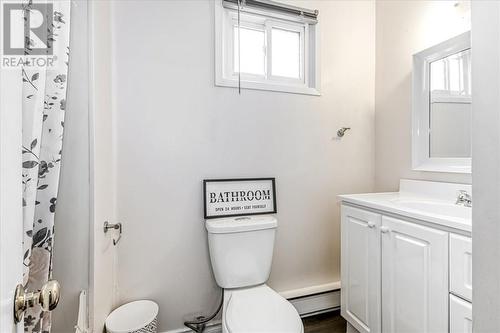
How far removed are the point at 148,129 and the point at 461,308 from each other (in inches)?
65.1

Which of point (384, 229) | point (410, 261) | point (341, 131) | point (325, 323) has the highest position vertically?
point (341, 131)

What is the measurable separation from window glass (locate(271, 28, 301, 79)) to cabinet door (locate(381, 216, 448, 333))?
1.21 metres

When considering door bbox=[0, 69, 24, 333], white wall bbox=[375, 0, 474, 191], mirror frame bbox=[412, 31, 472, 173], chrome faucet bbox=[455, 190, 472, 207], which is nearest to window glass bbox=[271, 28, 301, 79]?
white wall bbox=[375, 0, 474, 191]

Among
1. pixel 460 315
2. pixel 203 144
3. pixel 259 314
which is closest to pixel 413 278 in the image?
pixel 460 315

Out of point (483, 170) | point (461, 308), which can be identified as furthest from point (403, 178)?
point (483, 170)

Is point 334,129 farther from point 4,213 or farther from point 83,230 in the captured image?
point 4,213

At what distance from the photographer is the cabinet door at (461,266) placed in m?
0.96

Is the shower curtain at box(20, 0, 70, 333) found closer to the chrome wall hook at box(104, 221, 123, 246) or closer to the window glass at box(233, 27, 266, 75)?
the chrome wall hook at box(104, 221, 123, 246)

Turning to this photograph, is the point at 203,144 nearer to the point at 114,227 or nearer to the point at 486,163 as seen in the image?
the point at 114,227

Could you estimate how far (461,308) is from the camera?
38.7 inches

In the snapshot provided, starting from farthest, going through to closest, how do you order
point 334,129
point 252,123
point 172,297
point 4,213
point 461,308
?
point 334,129
point 252,123
point 172,297
point 461,308
point 4,213

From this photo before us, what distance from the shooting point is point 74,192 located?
0.99 metres

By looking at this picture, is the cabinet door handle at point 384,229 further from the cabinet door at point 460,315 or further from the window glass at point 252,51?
the window glass at point 252,51

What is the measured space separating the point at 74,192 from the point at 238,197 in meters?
0.92
